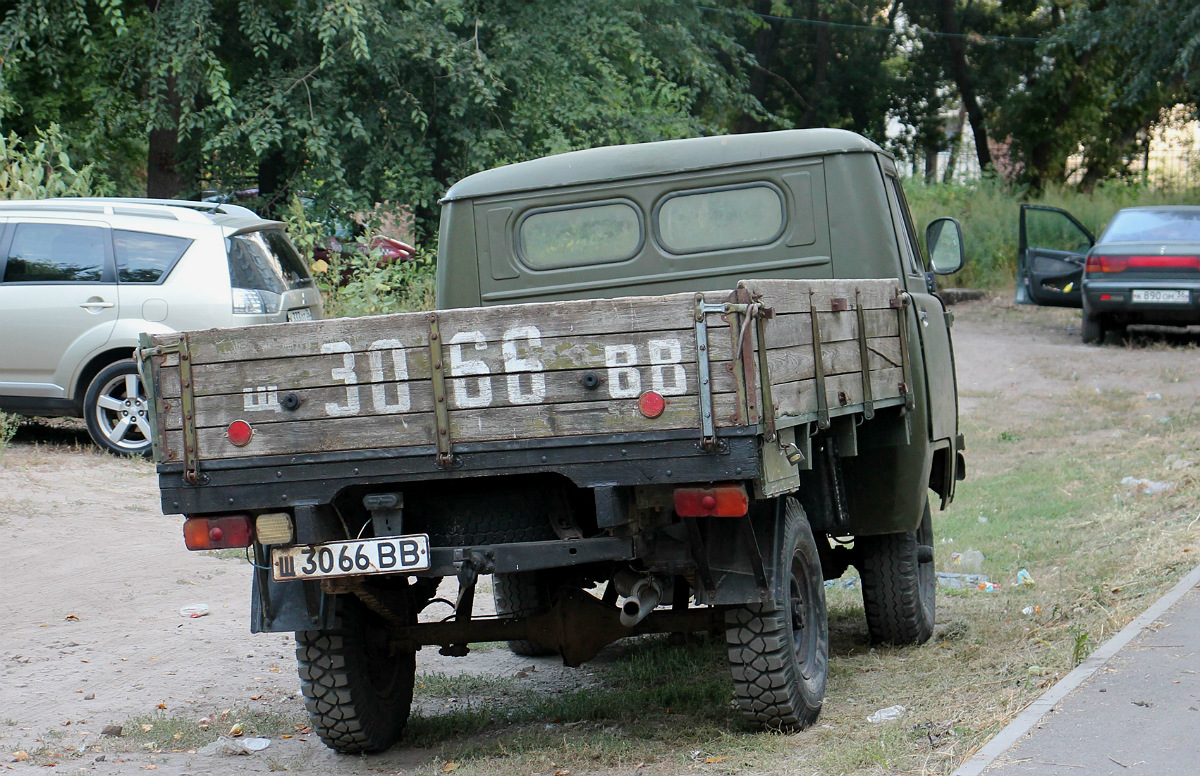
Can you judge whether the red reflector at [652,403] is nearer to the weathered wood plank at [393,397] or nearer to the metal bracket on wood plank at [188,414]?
the weathered wood plank at [393,397]

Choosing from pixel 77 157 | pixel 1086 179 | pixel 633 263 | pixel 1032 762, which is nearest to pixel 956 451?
pixel 633 263

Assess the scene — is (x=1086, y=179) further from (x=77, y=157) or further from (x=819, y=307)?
(x=819, y=307)

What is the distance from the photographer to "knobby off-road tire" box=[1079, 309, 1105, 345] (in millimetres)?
16109

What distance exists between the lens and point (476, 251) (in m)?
5.93

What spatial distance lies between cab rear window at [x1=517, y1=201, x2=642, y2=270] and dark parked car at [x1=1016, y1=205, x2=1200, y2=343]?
10688 mm

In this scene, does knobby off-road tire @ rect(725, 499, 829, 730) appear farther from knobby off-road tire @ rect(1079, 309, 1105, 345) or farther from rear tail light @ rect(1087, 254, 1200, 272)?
knobby off-road tire @ rect(1079, 309, 1105, 345)

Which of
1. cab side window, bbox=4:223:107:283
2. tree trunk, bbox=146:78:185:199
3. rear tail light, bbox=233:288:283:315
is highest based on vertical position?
tree trunk, bbox=146:78:185:199

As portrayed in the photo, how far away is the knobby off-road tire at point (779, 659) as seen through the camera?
4.27 metres

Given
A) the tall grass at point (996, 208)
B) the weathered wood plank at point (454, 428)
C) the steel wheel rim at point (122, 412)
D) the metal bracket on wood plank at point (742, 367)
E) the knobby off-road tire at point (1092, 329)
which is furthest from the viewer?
the tall grass at point (996, 208)

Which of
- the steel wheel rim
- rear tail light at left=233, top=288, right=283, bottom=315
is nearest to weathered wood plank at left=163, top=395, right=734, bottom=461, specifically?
rear tail light at left=233, top=288, right=283, bottom=315

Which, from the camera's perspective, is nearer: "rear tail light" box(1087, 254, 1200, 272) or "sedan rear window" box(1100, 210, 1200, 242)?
"rear tail light" box(1087, 254, 1200, 272)

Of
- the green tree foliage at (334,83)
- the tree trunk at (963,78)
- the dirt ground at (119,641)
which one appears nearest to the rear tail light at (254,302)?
the dirt ground at (119,641)

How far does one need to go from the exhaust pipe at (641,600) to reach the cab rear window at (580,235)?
1864 millimetres

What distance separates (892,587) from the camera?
18.9ft
